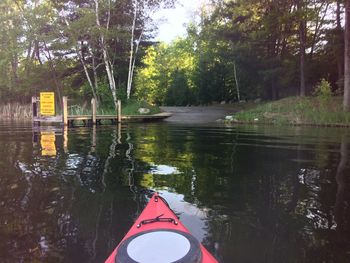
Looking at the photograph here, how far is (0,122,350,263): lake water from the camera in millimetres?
3541

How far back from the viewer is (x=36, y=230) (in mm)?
3918

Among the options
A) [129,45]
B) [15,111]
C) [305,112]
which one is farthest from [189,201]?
[15,111]

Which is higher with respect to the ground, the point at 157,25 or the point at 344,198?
the point at 157,25

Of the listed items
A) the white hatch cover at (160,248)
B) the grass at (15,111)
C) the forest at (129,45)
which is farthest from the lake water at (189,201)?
the grass at (15,111)

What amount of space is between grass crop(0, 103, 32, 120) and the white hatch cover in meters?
27.6

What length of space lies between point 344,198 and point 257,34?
721 inches

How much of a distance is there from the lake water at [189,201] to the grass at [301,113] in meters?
9.27

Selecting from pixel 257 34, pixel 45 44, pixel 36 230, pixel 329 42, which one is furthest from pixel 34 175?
pixel 45 44

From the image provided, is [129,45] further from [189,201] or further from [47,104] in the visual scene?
[189,201]

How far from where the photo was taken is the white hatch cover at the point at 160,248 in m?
2.35

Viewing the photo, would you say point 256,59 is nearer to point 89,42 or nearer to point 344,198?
point 89,42

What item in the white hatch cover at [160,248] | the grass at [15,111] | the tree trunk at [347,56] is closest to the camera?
the white hatch cover at [160,248]

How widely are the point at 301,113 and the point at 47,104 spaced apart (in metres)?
13.0

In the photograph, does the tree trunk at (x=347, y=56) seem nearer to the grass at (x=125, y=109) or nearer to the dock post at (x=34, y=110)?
the grass at (x=125, y=109)
